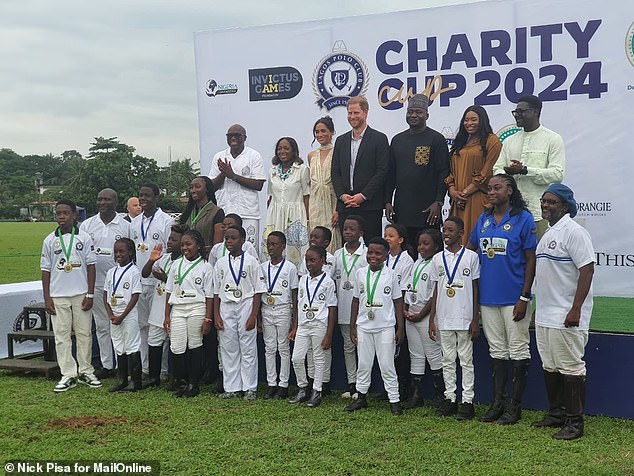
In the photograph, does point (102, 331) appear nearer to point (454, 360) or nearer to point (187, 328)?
point (187, 328)

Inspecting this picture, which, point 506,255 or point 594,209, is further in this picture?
point 594,209

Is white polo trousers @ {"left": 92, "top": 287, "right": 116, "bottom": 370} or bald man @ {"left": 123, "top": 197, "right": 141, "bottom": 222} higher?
bald man @ {"left": 123, "top": 197, "right": 141, "bottom": 222}

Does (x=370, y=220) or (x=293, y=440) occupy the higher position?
(x=370, y=220)

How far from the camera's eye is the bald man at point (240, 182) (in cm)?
733

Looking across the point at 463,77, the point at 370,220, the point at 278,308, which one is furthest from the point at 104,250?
the point at 463,77

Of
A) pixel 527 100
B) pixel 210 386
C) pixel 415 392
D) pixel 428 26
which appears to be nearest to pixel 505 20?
pixel 428 26

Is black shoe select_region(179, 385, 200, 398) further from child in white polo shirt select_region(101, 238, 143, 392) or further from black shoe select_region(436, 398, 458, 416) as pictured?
black shoe select_region(436, 398, 458, 416)

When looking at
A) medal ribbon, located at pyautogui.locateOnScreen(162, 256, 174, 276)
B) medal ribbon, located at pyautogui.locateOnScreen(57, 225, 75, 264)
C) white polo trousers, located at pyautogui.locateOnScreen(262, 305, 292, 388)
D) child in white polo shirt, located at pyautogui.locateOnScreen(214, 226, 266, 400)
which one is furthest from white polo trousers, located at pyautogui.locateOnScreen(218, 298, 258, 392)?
medal ribbon, located at pyautogui.locateOnScreen(57, 225, 75, 264)

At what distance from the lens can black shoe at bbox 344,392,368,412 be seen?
5.86m

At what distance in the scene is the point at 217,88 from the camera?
10.1 m

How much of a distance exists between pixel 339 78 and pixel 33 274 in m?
13.9

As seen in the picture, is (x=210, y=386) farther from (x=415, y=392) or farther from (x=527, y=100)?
(x=527, y=100)

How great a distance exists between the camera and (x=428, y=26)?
8.73 metres

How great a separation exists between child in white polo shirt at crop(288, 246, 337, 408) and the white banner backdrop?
3609 mm
